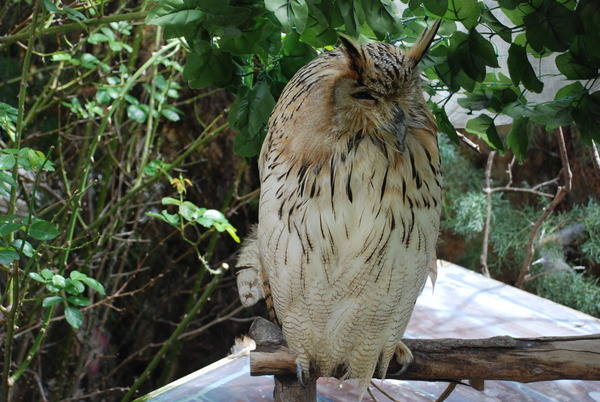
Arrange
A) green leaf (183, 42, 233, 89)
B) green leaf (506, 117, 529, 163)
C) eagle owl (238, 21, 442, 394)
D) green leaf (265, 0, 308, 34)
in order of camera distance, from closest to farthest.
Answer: green leaf (265, 0, 308, 34) → eagle owl (238, 21, 442, 394) → green leaf (183, 42, 233, 89) → green leaf (506, 117, 529, 163)

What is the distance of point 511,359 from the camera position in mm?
1312

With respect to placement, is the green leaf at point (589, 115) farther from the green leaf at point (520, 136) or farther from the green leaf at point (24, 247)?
the green leaf at point (24, 247)

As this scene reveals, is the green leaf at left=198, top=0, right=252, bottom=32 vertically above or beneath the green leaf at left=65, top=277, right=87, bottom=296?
above

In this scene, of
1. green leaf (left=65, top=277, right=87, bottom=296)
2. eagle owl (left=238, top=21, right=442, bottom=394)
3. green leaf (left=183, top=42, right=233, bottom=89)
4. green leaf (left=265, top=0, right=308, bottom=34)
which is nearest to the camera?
green leaf (left=265, top=0, right=308, bottom=34)

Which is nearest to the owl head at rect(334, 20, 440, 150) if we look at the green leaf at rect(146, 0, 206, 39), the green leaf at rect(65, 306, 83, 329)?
the green leaf at rect(146, 0, 206, 39)

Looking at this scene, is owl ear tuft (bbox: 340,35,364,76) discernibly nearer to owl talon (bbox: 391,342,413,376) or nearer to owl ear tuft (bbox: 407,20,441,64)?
owl ear tuft (bbox: 407,20,441,64)

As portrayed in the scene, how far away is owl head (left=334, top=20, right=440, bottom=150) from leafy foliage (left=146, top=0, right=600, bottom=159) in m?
0.07

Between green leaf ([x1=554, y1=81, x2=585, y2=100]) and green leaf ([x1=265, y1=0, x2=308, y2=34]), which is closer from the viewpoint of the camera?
green leaf ([x1=265, y1=0, x2=308, y2=34])

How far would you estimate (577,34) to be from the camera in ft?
3.21

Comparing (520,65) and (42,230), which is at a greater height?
(520,65)

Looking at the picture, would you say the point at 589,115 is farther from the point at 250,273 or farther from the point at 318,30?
the point at 250,273

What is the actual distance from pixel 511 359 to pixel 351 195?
21.8 inches

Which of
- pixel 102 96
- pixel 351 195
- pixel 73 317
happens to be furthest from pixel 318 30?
pixel 102 96

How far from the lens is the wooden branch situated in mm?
1294
